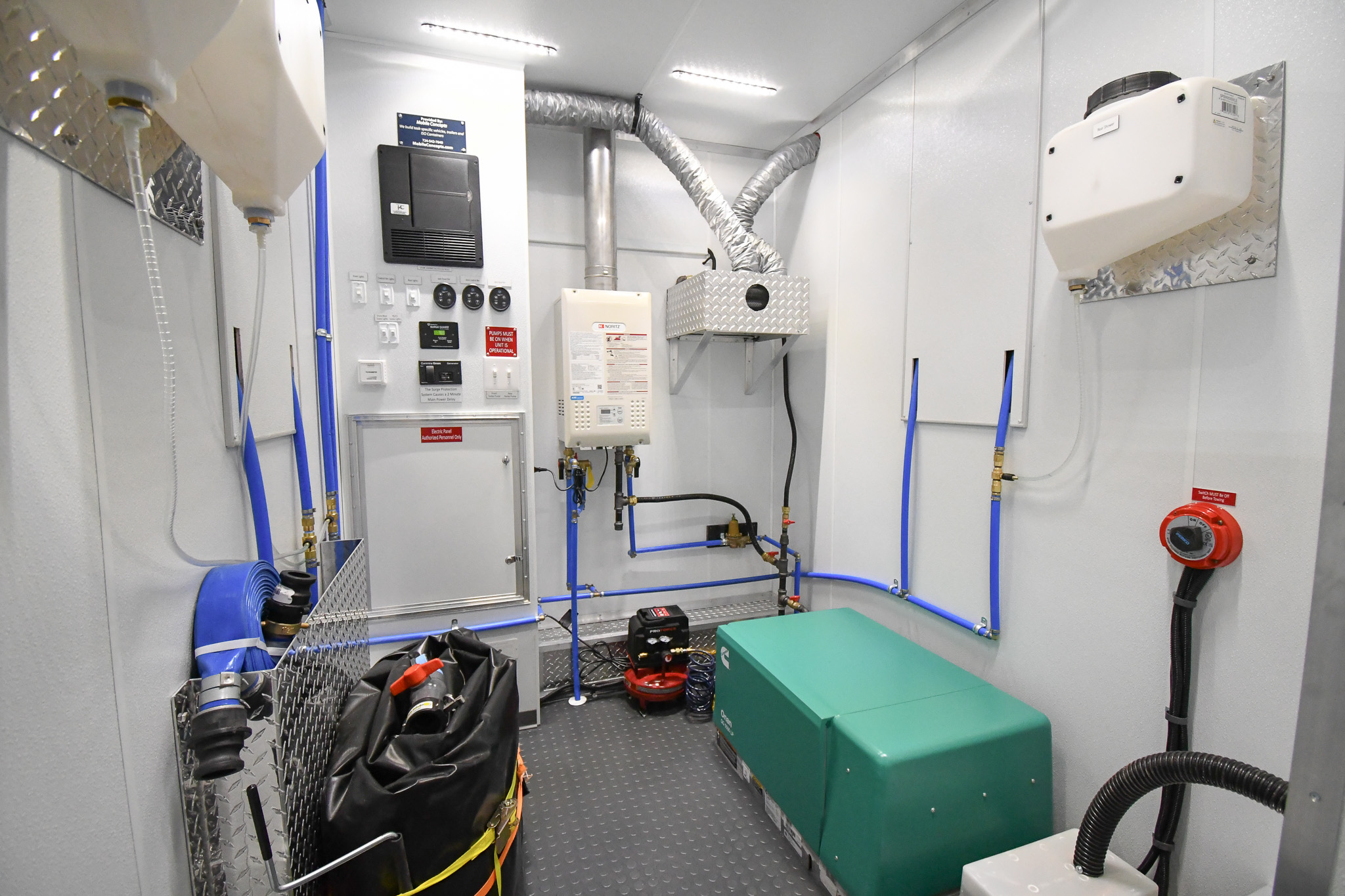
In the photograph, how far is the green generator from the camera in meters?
1.37

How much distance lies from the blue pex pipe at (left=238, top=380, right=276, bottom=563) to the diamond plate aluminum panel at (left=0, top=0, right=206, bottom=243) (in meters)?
0.46

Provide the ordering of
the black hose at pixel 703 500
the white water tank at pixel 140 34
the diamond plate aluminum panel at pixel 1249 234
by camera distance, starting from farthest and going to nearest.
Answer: the black hose at pixel 703 500
the diamond plate aluminum panel at pixel 1249 234
the white water tank at pixel 140 34

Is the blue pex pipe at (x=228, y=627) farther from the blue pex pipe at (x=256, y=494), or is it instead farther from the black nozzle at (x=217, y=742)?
the blue pex pipe at (x=256, y=494)

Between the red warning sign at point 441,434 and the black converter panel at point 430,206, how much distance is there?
0.66m

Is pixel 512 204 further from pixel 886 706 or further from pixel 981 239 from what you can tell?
pixel 886 706

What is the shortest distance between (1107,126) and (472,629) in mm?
2647

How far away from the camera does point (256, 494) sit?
120 centimetres

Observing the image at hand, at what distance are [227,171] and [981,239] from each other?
2.09m

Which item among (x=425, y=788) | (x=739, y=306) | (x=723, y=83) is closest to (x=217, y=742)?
(x=425, y=788)

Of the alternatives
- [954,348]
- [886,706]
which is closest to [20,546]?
[886,706]

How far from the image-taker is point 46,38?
648 millimetres

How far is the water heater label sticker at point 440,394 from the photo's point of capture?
223 centimetres

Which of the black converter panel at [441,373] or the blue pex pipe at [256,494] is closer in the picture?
the blue pex pipe at [256,494]

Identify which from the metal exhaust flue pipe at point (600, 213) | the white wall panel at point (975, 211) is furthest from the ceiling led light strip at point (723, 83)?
the white wall panel at point (975, 211)
